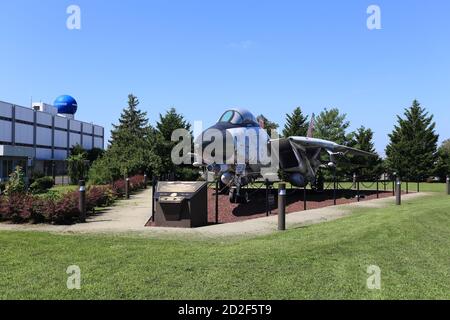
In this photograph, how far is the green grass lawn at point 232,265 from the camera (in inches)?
201

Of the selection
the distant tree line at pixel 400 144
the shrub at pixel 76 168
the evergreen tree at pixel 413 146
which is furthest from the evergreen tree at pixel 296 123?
the shrub at pixel 76 168

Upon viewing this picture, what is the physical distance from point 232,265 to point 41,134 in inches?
2875

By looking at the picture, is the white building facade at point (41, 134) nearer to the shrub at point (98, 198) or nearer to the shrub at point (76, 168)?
the shrub at point (76, 168)

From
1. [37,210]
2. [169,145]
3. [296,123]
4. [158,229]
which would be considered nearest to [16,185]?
[37,210]

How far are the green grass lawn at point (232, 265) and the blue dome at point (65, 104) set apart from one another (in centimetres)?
7954

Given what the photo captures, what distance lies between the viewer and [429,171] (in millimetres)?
53969

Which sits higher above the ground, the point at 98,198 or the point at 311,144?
the point at 311,144

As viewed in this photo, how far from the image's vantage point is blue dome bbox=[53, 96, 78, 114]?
275 feet

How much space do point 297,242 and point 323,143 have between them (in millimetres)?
14105

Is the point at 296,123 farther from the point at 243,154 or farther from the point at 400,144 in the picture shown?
the point at 243,154

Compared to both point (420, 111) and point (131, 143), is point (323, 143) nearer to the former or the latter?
point (131, 143)

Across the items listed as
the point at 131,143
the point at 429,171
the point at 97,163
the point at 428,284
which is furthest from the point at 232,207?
the point at 429,171

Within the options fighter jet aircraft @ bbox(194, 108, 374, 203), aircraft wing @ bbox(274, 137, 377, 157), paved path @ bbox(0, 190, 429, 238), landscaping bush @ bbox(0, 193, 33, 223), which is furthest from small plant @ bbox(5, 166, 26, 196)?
aircraft wing @ bbox(274, 137, 377, 157)

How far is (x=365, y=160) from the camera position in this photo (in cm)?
5250
